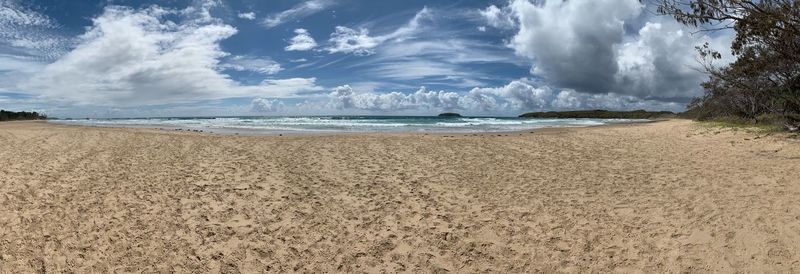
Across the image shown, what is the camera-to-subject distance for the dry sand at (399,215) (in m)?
7.12

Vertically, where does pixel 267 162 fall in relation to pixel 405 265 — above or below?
above

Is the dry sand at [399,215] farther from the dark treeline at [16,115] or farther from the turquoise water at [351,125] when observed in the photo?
the dark treeline at [16,115]

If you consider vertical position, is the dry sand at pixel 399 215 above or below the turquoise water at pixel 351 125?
below

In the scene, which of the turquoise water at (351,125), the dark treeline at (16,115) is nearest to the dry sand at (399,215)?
the turquoise water at (351,125)

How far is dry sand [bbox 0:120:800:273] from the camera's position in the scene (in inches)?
280

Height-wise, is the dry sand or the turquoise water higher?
the turquoise water

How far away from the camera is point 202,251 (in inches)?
296

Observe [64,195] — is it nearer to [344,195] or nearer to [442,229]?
[344,195]

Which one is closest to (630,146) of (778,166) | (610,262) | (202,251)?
(778,166)

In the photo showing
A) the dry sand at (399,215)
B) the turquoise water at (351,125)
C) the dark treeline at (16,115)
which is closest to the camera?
the dry sand at (399,215)

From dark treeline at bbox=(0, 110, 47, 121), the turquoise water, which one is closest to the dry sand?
the turquoise water

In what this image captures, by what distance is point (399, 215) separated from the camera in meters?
9.21

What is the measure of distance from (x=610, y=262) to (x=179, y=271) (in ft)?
21.9

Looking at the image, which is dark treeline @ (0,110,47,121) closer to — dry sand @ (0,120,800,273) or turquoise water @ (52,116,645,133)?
turquoise water @ (52,116,645,133)
